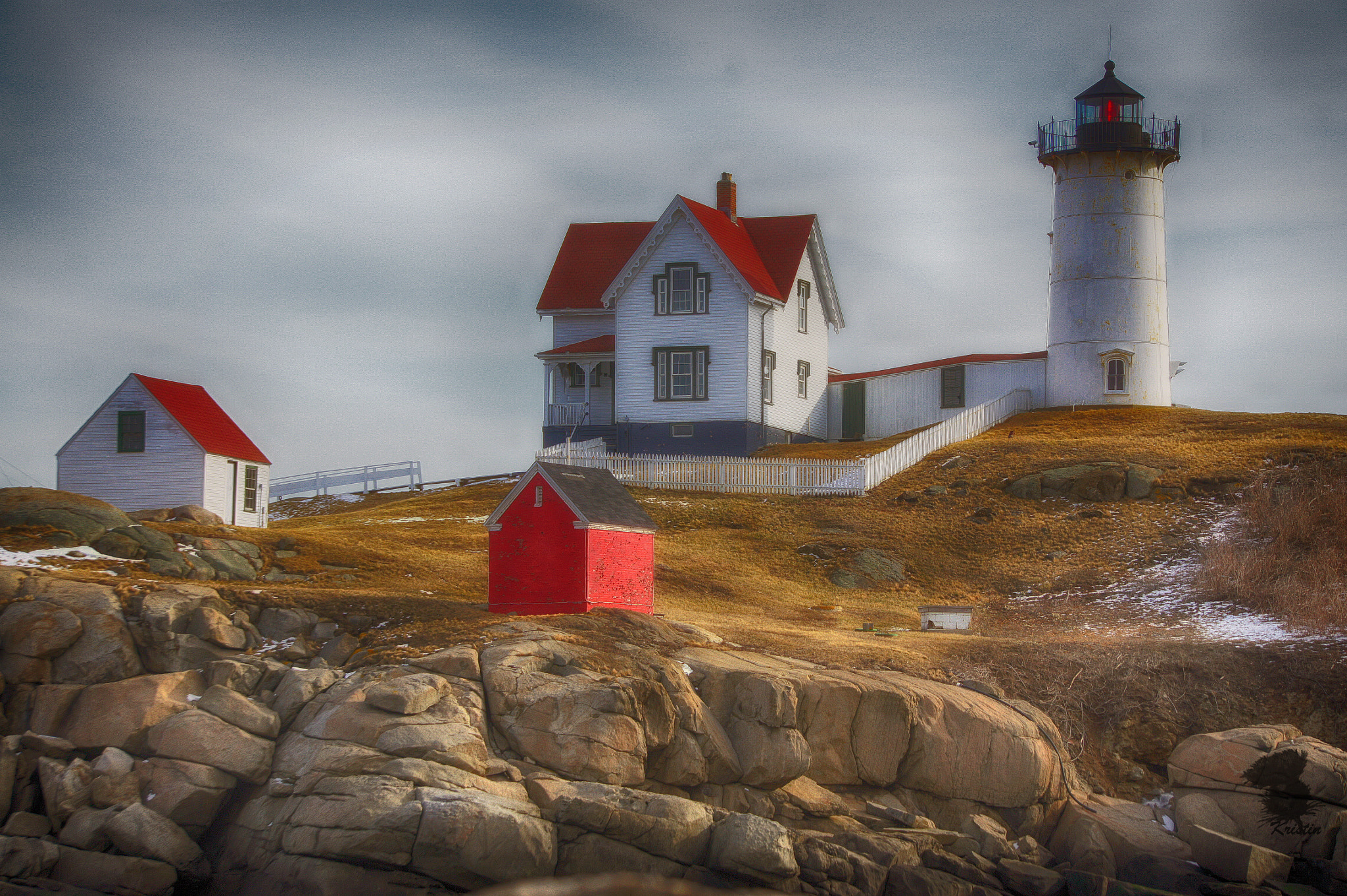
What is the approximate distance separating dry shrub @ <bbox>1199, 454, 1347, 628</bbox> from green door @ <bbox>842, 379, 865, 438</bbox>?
16907 millimetres

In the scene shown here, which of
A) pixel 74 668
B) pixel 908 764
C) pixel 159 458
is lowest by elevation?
pixel 908 764

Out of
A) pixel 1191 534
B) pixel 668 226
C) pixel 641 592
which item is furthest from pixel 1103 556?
pixel 668 226

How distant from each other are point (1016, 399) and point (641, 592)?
1064 inches

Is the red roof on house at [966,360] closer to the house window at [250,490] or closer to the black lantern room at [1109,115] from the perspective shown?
the black lantern room at [1109,115]

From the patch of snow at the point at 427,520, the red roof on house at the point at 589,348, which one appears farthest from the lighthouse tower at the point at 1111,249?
the patch of snow at the point at 427,520

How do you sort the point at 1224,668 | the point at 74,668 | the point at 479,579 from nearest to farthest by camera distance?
1. the point at 74,668
2. the point at 1224,668
3. the point at 479,579

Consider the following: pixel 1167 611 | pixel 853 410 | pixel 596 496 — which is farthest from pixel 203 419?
pixel 853 410

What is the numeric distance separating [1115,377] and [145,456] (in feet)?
109

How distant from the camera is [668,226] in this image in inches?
1747

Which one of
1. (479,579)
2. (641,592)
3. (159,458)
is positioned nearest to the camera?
(641,592)

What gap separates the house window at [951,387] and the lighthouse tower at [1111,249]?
12.5 ft

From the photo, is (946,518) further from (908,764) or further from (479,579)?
(908,764)

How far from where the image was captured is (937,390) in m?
48.5

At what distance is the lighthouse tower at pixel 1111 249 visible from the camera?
154ft
